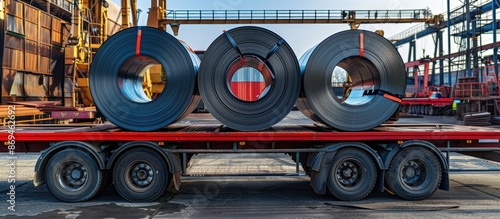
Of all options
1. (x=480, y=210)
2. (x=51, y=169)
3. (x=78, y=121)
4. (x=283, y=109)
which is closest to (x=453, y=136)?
(x=480, y=210)

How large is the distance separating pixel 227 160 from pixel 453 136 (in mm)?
5224

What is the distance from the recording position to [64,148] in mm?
5270

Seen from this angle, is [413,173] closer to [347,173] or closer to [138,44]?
[347,173]

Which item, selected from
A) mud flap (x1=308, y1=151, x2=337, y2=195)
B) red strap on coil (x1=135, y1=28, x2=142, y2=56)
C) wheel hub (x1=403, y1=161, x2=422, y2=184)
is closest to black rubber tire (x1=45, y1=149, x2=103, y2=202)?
red strap on coil (x1=135, y1=28, x2=142, y2=56)

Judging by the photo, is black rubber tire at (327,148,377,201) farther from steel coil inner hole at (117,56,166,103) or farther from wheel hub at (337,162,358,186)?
steel coil inner hole at (117,56,166,103)

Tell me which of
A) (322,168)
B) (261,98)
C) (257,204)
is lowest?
(257,204)

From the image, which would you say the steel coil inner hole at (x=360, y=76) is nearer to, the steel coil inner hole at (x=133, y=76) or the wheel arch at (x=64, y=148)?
the steel coil inner hole at (x=133, y=76)

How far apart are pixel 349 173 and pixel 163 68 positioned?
9.98 ft

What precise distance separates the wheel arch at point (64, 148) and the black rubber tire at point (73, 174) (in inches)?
2.2

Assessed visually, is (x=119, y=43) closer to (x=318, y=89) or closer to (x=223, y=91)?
(x=223, y=91)

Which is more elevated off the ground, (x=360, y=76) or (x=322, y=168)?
(x=360, y=76)

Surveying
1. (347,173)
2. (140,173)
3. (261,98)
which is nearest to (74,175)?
(140,173)

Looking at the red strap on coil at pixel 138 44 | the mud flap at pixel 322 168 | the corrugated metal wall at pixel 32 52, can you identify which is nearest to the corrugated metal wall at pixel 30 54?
the corrugated metal wall at pixel 32 52

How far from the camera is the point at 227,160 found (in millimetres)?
9273
